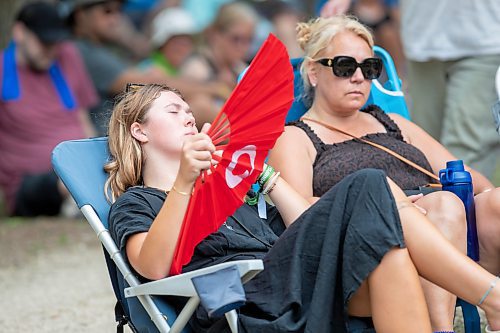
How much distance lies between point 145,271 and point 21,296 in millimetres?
2459

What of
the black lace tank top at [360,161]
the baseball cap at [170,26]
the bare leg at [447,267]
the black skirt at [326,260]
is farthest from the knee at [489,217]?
the baseball cap at [170,26]

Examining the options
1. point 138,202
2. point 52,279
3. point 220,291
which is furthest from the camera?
point 52,279

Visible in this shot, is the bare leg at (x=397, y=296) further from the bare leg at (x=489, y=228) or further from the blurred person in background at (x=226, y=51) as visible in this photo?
the blurred person in background at (x=226, y=51)

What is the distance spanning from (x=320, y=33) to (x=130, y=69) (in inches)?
168

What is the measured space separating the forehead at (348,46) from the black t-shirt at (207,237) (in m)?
1.00

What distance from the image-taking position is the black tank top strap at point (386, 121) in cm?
441

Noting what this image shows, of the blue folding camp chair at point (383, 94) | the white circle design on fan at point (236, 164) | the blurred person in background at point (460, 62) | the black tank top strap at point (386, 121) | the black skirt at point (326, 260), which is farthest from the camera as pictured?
the blurred person in background at point (460, 62)

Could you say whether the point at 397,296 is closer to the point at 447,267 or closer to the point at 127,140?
the point at 447,267

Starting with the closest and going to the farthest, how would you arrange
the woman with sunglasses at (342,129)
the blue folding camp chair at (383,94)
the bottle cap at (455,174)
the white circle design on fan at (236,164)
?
1. the white circle design on fan at (236,164)
2. the bottle cap at (455,174)
3. the woman with sunglasses at (342,129)
4. the blue folding camp chair at (383,94)

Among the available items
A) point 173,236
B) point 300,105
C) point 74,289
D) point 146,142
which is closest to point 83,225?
point 74,289

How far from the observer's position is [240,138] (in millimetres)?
3266

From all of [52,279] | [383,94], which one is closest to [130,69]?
[52,279]

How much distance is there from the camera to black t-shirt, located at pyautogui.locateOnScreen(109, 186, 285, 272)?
3285 mm

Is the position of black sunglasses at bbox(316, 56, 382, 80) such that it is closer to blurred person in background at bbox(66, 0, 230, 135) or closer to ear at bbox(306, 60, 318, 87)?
ear at bbox(306, 60, 318, 87)
